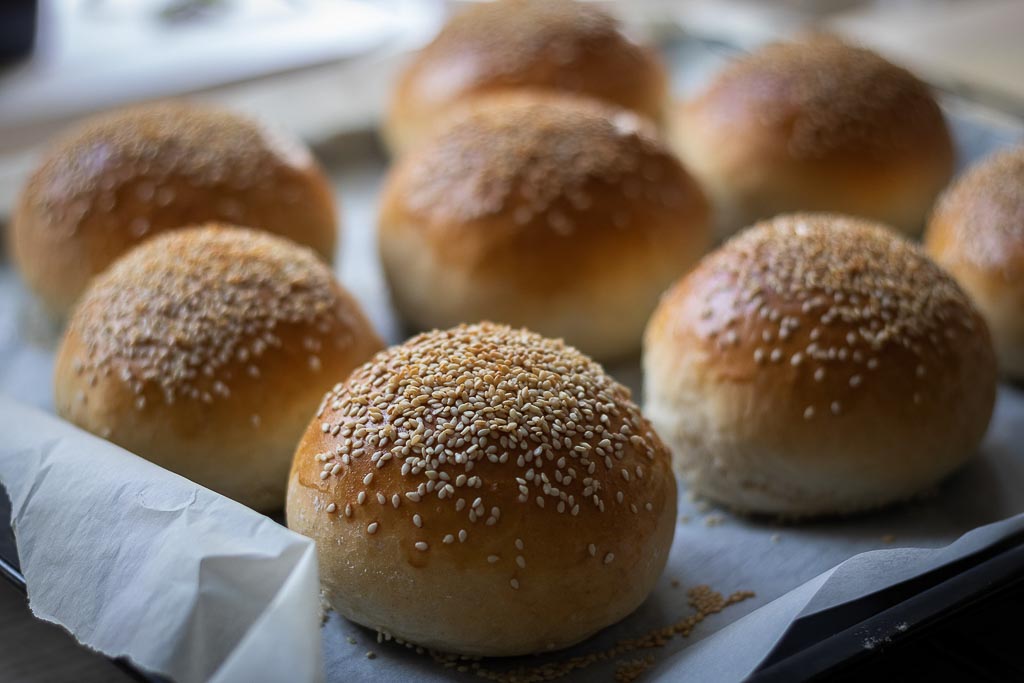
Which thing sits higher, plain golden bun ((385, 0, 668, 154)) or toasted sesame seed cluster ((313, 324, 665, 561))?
plain golden bun ((385, 0, 668, 154))

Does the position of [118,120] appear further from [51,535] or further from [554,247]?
[51,535]

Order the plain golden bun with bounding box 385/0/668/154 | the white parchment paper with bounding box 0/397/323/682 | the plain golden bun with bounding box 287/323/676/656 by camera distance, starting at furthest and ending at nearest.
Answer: the plain golden bun with bounding box 385/0/668/154 < the plain golden bun with bounding box 287/323/676/656 < the white parchment paper with bounding box 0/397/323/682

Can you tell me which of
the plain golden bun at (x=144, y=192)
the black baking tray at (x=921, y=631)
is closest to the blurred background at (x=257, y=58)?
the plain golden bun at (x=144, y=192)

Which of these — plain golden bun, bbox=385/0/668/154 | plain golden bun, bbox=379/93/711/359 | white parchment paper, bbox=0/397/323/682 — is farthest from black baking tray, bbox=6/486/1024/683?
plain golden bun, bbox=385/0/668/154

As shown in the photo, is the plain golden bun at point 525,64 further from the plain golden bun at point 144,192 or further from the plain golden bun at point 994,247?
the plain golden bun at point 994,247

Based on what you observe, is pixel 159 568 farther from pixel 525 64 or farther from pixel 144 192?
pixel 525 64

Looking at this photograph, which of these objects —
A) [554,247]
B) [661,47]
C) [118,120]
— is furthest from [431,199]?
[661,47]

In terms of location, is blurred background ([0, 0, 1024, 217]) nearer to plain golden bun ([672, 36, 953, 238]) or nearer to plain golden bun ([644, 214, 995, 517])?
plain golden bun ([672, 36, 953, 238])
